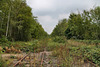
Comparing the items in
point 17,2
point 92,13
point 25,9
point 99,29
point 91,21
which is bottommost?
point 99,29

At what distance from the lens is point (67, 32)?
133 feet

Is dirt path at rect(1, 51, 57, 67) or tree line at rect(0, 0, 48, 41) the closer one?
dirt path at rect(1, 51, 57, 67)

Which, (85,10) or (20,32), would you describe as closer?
(85,10)

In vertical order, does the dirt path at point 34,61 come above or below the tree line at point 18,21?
below

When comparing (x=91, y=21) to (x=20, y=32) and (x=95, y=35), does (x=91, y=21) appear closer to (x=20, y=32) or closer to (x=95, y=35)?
(x=95, y=35)

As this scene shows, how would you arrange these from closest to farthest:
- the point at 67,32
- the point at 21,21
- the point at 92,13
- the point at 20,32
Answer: the point at 92,13 → the point at 21,21 → the point at 20,32 → the point at 67,32

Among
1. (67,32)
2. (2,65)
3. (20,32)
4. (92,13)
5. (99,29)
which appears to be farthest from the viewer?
(67,32)

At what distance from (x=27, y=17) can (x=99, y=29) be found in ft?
54.5

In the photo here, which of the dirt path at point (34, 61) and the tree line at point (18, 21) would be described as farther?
the tree line at point (18, 21)

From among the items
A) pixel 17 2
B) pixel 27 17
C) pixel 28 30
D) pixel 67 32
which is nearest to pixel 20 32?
pixel 28 30

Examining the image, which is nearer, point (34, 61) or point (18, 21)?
Result: point (34, 61)

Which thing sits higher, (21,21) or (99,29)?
(21,21)

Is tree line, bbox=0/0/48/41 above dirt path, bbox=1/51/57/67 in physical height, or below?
above

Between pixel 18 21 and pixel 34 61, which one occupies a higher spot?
pixel 18 21
